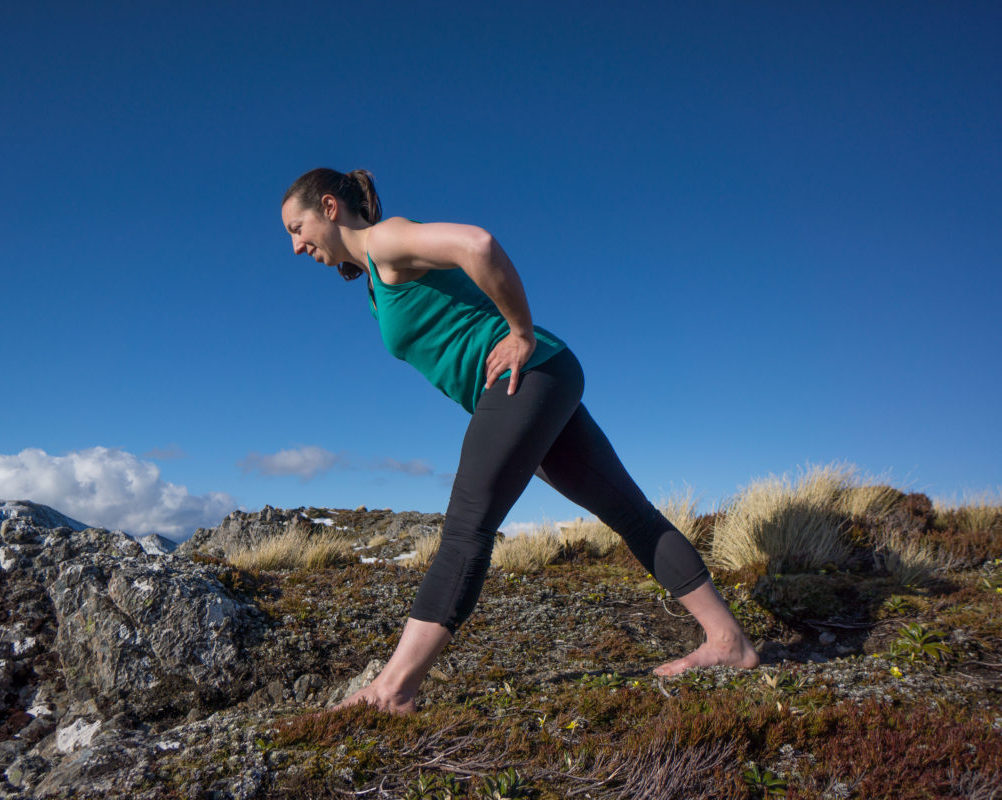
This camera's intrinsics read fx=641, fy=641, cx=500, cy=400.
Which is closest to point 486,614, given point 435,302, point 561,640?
point 561,640

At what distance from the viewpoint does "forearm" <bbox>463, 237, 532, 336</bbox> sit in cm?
254

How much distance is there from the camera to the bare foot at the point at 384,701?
2.67m

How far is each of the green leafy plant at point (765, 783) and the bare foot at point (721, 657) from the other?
1199 millimetres

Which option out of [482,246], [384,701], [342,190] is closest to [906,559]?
[384,701]

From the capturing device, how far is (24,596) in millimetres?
3984

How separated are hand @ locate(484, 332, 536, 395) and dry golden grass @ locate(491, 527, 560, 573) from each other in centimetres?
327

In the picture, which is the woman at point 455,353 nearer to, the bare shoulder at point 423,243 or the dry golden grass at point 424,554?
the bare shoulder at point 423,243

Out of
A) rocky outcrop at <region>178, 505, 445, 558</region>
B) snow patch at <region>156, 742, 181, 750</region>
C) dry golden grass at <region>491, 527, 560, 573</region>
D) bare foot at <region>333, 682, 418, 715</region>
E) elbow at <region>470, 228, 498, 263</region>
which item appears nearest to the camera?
snow patch at <region>156, 742, 181, 750</region>

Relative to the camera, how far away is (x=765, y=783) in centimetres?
213

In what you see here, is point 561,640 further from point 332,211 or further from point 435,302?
point 332,211

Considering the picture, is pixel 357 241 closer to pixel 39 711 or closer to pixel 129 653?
pixel 129 653

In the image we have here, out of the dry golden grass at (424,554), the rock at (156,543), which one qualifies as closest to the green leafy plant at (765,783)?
the dry golden grass at (424,554)

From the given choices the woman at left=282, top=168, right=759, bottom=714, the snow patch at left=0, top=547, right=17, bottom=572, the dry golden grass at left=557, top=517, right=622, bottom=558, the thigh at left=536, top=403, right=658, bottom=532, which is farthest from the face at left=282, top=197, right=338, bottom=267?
the dry golden grass at left=557, top=517, right=622, bottom=558

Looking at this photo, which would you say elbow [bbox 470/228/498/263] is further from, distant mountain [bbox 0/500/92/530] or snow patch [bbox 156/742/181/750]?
distant mountain [bbox 0/500/92/530]
